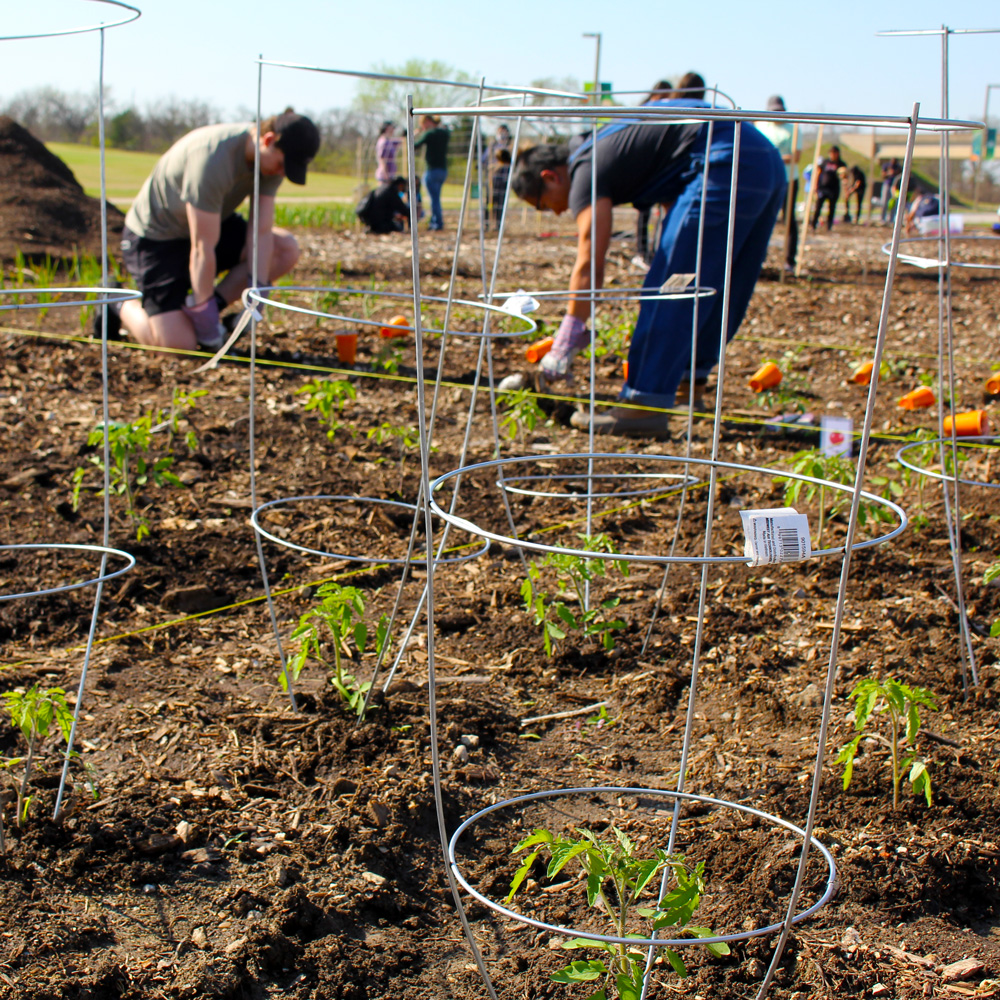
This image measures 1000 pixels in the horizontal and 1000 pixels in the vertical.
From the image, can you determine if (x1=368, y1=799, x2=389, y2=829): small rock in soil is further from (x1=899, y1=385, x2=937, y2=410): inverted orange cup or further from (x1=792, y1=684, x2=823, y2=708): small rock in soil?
(x1=899, y1=385, x2=937, y2=410): inverted orange cup

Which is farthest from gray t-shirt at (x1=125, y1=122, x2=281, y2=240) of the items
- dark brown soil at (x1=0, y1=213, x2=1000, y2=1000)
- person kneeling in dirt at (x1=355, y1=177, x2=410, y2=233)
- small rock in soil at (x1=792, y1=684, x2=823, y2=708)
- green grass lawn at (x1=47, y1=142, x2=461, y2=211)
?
green grass lawn at (x1=47, y1=142, x2=461, y2=211)

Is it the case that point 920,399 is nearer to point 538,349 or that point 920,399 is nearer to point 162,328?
point 538,349

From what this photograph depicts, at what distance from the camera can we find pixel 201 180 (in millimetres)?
4781

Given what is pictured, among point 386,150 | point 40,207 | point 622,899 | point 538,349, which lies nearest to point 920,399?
point 538,349

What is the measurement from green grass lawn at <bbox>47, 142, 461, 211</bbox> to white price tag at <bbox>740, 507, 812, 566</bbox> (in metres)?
16.7

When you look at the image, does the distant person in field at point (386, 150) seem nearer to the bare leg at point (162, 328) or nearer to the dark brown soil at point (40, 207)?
the dark brown soil at point (40, 207)

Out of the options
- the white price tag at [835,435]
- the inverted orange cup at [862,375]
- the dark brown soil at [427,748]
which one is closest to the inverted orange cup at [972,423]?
the dark brown soil at [427,748]

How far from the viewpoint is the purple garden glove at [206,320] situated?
5316 millimetres

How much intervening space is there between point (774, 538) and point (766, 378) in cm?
409

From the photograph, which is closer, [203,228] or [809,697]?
[809,697]

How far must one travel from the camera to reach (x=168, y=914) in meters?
1.62

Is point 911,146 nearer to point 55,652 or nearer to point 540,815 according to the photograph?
point 540,815

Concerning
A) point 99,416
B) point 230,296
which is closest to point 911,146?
point 99,416

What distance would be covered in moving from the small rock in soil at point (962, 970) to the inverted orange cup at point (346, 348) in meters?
4.47
